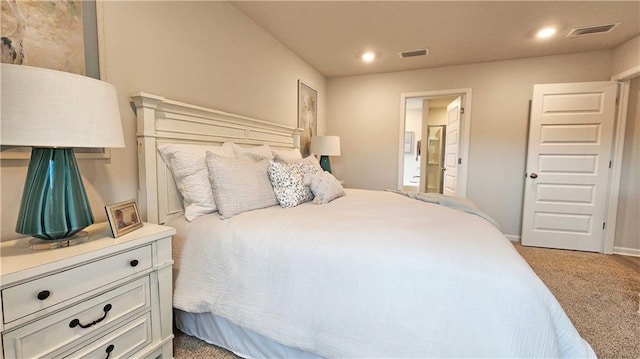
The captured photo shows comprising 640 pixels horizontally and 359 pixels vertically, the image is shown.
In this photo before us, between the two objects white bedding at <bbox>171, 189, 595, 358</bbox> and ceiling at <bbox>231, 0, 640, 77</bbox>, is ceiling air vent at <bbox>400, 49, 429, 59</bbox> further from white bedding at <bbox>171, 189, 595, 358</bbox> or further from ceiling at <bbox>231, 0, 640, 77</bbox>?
white bedding at <bbox>171, 189, 595, 358</bbox>

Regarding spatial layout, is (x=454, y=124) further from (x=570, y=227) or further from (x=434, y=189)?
(x=434, y=189)

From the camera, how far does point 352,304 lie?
116cm

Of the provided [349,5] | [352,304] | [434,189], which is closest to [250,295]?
[352,304]

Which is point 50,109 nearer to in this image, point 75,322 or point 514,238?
point 75,322

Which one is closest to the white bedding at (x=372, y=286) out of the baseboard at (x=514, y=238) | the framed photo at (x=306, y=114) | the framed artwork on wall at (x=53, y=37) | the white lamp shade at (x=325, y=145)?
the framed artwork on wall at (x=53, y=37)

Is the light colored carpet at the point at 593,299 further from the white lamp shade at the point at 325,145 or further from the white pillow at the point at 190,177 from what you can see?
the white lamp shade at the point at 325,145

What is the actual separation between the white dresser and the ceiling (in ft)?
7.22

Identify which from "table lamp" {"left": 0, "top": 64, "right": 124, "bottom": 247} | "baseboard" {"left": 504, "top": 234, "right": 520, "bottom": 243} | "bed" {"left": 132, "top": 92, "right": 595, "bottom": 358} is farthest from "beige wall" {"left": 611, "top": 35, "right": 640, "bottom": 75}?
"table lamp" {"left": 0, "top": 64, "right": 124, "bottom": 247}

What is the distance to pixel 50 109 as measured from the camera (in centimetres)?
93

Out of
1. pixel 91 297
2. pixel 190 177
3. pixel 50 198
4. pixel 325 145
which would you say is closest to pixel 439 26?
pixel 325 145

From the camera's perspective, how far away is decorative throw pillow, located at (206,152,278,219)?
5.47 ft

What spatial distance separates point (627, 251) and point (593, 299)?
71.5 inches

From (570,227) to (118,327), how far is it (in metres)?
4.52

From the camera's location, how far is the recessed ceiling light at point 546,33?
110 inches
